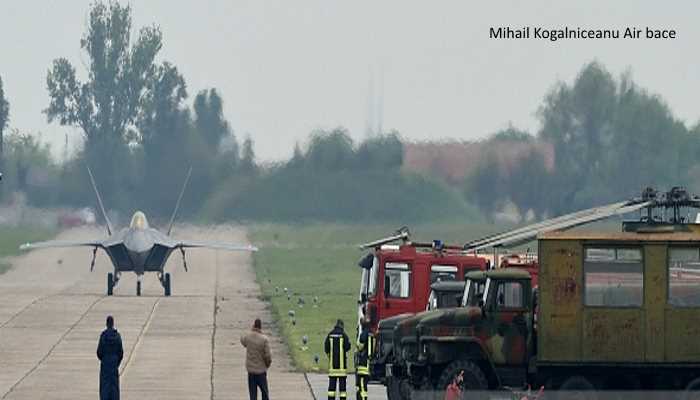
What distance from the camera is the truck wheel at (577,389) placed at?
80.0ft

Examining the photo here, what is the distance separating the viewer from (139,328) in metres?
47.4

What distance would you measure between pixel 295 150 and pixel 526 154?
7700 millimetres

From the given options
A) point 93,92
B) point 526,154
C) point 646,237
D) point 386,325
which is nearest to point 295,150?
point 526,154

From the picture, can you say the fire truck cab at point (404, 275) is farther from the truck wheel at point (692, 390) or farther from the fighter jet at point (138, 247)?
the fighter jet at point (138, 247)

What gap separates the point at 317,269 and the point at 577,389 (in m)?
49.3

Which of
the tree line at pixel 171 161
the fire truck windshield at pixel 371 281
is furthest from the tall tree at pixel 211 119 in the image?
the fire truck windshield at pixel 371 281

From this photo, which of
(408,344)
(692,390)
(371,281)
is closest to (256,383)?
(408,344)

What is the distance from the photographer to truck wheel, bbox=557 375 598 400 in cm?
2439

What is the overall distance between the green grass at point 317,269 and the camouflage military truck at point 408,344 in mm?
13280

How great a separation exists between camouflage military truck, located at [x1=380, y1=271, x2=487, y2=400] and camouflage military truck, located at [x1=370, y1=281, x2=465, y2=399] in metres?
0.47

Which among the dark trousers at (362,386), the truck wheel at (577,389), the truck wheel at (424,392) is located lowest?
the dark trousers at (362,386)

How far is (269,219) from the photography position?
205 ft

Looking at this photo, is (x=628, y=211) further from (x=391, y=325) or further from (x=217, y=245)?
(x=217, y=245)

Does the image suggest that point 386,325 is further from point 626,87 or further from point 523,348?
point 626,87
